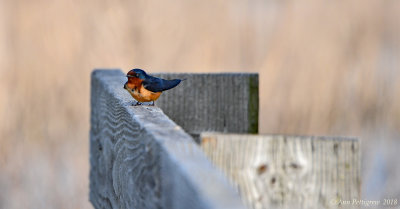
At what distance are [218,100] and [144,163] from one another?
1.40 metres

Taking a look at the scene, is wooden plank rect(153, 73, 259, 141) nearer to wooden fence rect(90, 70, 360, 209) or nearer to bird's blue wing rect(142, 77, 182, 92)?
bird's blue wing rect(142, 77, 182, 92)

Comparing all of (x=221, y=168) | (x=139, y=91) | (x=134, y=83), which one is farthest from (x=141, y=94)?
(x=221, y=168)

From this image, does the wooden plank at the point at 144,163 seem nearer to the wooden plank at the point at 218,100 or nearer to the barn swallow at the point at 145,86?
the barn swallow at the point at 145,86

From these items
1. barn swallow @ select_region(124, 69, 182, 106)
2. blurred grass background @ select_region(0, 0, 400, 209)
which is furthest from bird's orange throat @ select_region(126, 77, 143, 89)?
blurred grass background @ select_region(0, 0, 400, 209)

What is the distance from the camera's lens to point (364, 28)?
6.14m

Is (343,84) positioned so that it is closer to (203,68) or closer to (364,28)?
(364,28)

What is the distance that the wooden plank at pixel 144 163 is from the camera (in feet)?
3.89

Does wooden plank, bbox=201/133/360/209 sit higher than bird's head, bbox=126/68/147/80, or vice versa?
bird's head, bbox=126/68/147/80

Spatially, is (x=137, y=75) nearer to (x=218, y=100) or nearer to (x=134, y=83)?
(x=134, y=83)

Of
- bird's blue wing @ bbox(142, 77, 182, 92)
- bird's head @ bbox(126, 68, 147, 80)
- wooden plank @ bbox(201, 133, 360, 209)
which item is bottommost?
wooden plank @ bbox(201, 133, 360, 209)

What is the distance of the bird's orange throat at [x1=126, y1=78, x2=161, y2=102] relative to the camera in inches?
103

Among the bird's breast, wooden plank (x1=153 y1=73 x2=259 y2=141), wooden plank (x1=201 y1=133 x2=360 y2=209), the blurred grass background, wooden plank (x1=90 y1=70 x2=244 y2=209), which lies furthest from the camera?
the blurred grass background

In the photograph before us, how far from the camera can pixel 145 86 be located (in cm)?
270

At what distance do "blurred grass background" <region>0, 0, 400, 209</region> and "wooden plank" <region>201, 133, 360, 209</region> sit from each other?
144 inches
